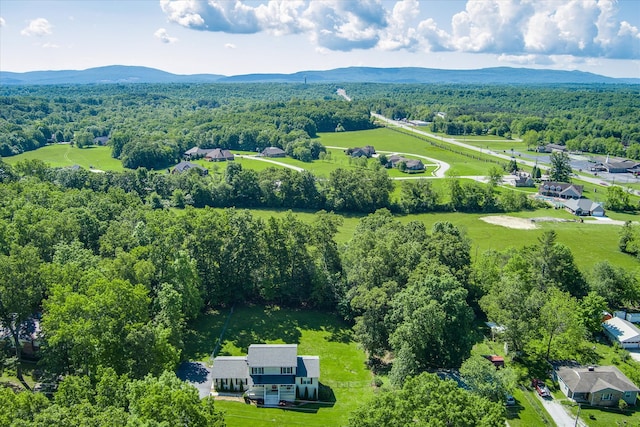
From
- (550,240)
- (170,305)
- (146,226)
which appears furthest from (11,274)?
(550,240)

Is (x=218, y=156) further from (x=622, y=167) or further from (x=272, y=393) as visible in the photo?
(x=622, y=167)

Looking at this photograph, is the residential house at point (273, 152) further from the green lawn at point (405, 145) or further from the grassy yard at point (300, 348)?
the grassy yard at point (300, 348)

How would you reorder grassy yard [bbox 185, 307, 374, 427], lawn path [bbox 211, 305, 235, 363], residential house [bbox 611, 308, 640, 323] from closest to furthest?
grassy yard [bbox 185, 307, 374, 427], lawn path [bbox 211, 305, 235, 363], residential house [bbox 611, 308, 640, 323]

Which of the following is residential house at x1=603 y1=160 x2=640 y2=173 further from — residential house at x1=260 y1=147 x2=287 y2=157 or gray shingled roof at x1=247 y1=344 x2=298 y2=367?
gray shingled roof at x1=247 y1=344 x2=298 y2=367

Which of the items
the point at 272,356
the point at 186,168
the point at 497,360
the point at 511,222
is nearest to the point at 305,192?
the point at 186,168

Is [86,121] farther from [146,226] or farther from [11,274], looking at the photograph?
[11,274]

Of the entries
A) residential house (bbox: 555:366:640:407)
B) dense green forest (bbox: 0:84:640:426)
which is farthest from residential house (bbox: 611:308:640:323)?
residential house (bbox: 555:366:640:407)

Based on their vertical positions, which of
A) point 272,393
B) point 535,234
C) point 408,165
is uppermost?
point 408,165
